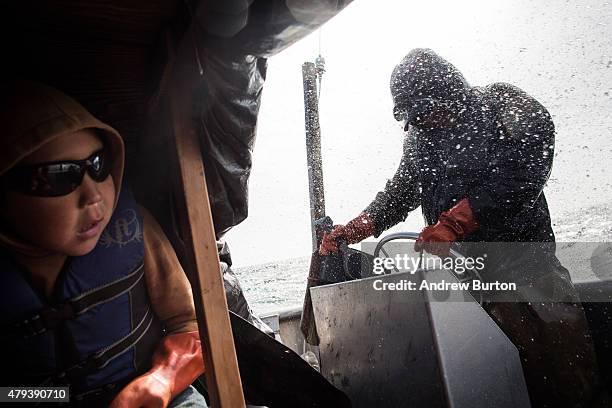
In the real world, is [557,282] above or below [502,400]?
above

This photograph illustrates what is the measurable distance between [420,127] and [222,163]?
226 cm

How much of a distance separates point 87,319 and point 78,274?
16 cm

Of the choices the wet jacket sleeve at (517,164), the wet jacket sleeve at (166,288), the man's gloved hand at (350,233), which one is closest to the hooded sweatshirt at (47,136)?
the wet jacket sleeve at (166,288)

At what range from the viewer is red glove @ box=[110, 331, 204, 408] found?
41.2 inches

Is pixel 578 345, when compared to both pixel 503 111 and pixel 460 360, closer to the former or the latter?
pixel 460 360

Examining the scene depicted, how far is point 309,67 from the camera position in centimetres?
613

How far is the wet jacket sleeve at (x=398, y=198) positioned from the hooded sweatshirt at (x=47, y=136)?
242cm

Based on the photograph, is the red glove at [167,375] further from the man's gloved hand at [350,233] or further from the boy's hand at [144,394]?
the man's gloved hand at [350,233]

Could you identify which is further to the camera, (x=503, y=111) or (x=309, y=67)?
(x=309, y=67)

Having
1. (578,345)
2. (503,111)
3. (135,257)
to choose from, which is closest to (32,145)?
(135,257)

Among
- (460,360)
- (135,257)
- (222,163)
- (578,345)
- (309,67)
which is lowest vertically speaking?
(578,345)

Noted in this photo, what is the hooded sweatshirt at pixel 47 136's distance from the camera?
0.88m

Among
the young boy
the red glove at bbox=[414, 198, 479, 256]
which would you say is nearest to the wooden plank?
the young boy

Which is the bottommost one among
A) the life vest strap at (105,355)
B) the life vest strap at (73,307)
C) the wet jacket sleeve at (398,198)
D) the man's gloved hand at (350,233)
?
the life vest strap at (105,355)
